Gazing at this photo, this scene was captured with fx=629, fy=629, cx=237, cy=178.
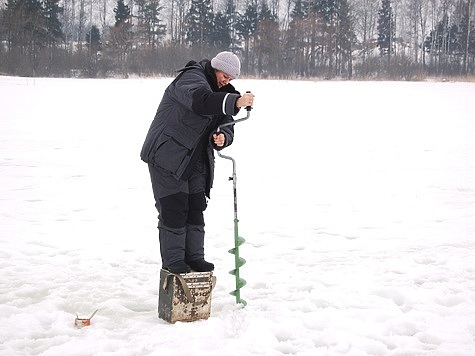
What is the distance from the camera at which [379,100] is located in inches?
1147

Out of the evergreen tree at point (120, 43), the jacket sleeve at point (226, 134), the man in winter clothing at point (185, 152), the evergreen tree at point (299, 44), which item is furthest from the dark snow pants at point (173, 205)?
the evergreen tree at point (299, 44)

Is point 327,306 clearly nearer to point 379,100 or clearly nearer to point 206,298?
point 206,298

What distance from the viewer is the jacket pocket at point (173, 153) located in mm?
4098

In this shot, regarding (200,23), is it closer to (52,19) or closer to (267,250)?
(52,19)

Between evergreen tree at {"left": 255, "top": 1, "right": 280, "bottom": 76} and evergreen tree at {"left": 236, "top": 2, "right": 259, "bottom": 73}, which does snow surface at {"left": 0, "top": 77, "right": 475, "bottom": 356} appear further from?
evergreen tree at {"left": 236, "top": 2, "right": 259, "bottom": 73}

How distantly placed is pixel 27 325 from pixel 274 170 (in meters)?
7.55

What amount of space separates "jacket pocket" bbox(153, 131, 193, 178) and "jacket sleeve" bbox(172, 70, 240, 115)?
245 mm

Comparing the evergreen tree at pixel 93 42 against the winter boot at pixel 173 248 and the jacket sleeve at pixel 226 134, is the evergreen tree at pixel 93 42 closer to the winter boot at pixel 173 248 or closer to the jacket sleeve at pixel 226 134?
the jacket sleeve at pixel 226 134

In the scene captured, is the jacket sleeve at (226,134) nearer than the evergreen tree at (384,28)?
Yes

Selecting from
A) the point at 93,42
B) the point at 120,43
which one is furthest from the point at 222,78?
the point at 93,42

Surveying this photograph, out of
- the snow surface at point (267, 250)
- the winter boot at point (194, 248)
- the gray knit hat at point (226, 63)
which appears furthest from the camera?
the winter boot at point (194, 248)

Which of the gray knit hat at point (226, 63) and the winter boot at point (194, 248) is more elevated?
the gray knit hat at point (226, 63)

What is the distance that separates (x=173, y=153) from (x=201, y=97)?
44 cm

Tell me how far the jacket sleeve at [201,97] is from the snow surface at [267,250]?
55.6 inches
